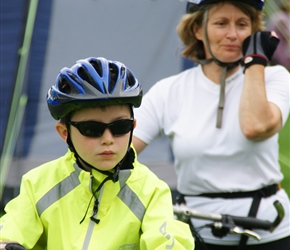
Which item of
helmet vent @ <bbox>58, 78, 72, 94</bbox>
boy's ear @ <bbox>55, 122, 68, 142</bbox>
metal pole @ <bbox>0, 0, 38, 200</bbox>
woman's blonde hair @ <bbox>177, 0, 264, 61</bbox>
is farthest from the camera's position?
metal pole @ <bbox>0, 0, 38, 200</bbox>

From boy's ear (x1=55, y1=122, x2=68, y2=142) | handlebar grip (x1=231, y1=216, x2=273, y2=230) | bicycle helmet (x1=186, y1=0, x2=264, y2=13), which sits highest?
bicycle helmet (x1=186, y1=0, x2=264, y2=13)

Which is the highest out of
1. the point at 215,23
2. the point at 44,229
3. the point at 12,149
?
the point at 215,23

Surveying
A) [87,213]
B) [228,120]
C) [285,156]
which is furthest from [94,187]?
[285,156]

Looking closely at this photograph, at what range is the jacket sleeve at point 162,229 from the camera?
360 cm

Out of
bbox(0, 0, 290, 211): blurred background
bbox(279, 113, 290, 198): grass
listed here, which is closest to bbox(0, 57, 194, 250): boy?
bbox(0, 0, 290, 211): blurred background

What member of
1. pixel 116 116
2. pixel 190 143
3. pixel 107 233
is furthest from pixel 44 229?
pixel 190 143

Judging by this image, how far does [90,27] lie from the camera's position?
28.8 feet

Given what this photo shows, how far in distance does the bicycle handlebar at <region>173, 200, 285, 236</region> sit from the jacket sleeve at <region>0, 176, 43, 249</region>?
1.03m

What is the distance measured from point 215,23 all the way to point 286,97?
1.72 ft

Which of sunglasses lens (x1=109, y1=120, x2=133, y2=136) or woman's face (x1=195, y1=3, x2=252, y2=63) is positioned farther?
woman's face (x1=195, y1=3, x2=252, y2=63)

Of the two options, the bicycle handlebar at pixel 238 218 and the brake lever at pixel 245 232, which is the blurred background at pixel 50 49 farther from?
the brake lever at pixel 245 232

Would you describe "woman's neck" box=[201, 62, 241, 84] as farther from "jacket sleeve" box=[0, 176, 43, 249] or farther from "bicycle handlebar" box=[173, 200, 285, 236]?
"jacket sleeve" box=[0, 176, 43, 249]

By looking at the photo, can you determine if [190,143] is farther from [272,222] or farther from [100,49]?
[100,49]

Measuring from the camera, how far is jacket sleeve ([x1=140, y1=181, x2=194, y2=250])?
3596mm
